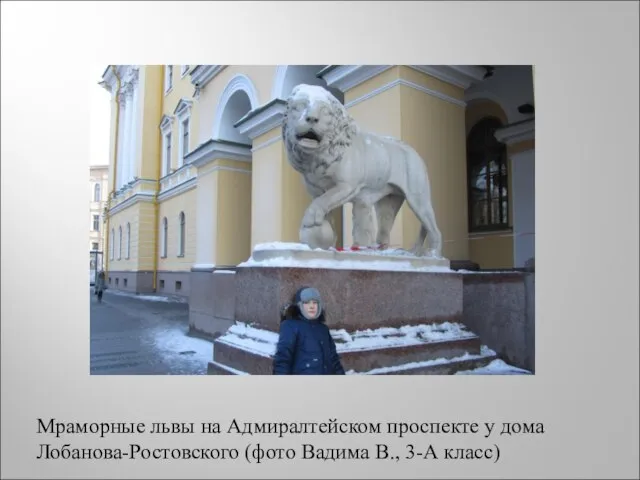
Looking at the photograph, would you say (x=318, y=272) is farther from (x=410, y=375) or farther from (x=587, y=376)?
(x=587, y=376)

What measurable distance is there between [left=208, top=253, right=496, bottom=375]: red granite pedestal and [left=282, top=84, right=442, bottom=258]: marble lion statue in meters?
0.31

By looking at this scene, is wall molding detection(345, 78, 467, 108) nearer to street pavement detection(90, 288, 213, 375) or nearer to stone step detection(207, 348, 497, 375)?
stone step detection(207, 348, 497, 375)

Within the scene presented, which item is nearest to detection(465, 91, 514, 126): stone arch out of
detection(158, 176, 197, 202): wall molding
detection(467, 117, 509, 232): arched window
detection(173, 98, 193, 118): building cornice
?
detection(467, 117, 509, 232): arched window

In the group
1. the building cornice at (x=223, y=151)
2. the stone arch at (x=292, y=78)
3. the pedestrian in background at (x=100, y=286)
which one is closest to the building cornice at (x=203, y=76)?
the building cornice at (x=223, y=151)

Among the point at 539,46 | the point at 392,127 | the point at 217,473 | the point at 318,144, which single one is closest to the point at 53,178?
the point at 318,144

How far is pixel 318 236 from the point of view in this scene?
11.0 ft

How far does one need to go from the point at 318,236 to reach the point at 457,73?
2.58m

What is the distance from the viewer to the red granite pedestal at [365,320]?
3076 millimetres

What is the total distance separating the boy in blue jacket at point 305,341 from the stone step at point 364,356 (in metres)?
0.17

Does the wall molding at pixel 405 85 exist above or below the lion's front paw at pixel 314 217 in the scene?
above

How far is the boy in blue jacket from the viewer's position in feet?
9.13

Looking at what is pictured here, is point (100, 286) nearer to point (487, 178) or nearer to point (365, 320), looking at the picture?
point (365, 320)

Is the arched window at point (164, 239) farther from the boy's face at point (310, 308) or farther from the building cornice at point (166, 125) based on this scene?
the boy's face at point (310, 308)

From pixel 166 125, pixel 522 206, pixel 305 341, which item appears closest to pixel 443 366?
pixel 305 341
